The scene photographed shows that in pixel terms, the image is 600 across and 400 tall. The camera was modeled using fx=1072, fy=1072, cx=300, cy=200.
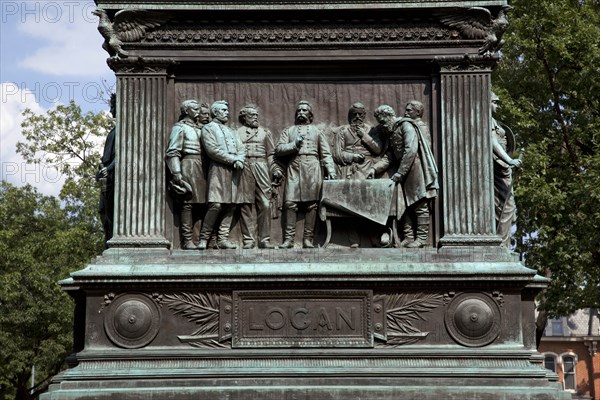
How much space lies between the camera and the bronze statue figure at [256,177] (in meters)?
15.3

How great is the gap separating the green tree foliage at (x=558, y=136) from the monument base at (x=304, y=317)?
1644 centimetres

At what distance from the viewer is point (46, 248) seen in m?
41.6

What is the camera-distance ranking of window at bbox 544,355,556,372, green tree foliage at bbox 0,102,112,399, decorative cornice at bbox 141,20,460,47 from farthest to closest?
window at bbox 544,355,556,372 → green tree foliage at bbox 0,102,112,399 → decorative cornice at bbox 141,20,460,47

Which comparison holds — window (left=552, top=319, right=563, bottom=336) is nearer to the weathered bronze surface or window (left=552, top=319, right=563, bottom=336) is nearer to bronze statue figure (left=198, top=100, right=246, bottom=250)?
the weathered bronze surface

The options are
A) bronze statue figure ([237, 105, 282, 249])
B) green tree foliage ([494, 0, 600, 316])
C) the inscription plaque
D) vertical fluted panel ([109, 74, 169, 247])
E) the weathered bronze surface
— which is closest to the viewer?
the weathered bronze surface

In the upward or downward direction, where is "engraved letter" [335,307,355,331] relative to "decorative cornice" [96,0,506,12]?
downward

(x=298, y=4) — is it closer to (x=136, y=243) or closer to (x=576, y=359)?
(x=136, y=243)

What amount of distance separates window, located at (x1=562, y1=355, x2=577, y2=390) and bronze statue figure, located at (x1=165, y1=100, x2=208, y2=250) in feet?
196

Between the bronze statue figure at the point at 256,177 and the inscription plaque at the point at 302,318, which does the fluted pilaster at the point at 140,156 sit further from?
the inscription plaque at the point at 302,318

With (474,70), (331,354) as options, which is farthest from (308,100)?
(331,354)

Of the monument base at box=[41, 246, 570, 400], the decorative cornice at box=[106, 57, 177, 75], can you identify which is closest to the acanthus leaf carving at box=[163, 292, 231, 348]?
the monument base at box=[41, 246, 570, 400]

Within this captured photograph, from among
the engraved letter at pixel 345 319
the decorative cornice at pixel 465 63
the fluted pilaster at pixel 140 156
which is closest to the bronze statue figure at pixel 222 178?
the fluted pilaster at pixel 140 156

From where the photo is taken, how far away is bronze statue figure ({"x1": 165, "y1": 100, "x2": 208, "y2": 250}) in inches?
597

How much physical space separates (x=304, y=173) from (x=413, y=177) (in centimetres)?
155
